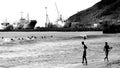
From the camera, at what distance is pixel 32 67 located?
85.0 feet

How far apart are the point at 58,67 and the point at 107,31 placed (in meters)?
144

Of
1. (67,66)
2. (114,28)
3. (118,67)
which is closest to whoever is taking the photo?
(118,67)

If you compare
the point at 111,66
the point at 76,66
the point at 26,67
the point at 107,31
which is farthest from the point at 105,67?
the point at 107,31

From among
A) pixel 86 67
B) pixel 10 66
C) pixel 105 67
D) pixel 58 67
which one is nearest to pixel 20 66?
pixel 10 66

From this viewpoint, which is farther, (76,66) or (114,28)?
(114,28)

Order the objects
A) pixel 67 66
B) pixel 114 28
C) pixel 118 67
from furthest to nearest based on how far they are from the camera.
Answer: pixel 114 28 < pixel 67 66 < pixel 118 67

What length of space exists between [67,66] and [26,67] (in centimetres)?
372

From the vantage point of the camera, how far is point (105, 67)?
24.6 m

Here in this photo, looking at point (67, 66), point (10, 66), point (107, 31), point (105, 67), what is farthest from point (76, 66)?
point (107, 31)

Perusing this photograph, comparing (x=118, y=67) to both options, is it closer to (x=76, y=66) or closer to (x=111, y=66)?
(x=111, y=66)

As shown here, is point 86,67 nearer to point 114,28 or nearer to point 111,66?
point 111,66

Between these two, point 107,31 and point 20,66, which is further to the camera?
point 107,31

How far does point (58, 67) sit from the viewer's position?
83.7ft

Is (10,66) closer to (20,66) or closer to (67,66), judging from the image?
(20,66)
